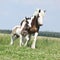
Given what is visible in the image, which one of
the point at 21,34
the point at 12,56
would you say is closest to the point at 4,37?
the point at 21,34

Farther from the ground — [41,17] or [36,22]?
[41,17]

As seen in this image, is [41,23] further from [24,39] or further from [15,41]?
[15,41]

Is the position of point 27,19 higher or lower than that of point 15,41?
higher

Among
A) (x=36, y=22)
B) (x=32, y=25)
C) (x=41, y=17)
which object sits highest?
(x=41, y=17)

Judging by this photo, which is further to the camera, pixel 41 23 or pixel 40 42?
pixel 40 42

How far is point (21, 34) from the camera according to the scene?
18.5 meters

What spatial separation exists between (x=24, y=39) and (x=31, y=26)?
1.02m

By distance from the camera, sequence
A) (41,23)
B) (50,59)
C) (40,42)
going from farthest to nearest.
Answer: (40,42) < (41,23) < (50,59)

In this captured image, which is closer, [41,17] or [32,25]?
[41,17]

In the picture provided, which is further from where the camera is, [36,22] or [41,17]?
[36,22]

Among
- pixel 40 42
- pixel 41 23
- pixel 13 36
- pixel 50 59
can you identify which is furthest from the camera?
pixel 40 42

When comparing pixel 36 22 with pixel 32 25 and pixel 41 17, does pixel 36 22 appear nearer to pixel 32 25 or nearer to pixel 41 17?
pixel 32 25

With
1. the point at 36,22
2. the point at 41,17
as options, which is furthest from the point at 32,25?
the point at 41,17

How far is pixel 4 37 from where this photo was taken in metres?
22.8
